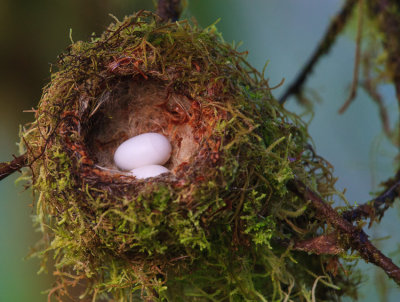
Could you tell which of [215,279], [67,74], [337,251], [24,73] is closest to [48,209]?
[67,74]

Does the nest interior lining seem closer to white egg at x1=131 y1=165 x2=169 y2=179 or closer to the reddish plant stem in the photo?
white egg at x1=131 y1=165 x2=169 y2=179

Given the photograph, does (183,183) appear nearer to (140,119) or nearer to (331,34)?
(140,119)

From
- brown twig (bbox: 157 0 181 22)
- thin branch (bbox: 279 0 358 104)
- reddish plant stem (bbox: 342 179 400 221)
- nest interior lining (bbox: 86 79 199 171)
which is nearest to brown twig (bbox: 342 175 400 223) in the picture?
reddish plant stem (bbox: 342 179 400 221)

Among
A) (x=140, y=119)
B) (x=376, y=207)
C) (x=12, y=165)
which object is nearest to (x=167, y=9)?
(x=140, y=119)

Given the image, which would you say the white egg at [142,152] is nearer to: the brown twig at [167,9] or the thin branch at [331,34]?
the brown twig at [167,9]

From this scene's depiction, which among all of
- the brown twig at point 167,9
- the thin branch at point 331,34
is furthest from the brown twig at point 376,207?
the brown twig at point 167,9

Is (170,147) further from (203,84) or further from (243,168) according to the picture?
(243,168)
